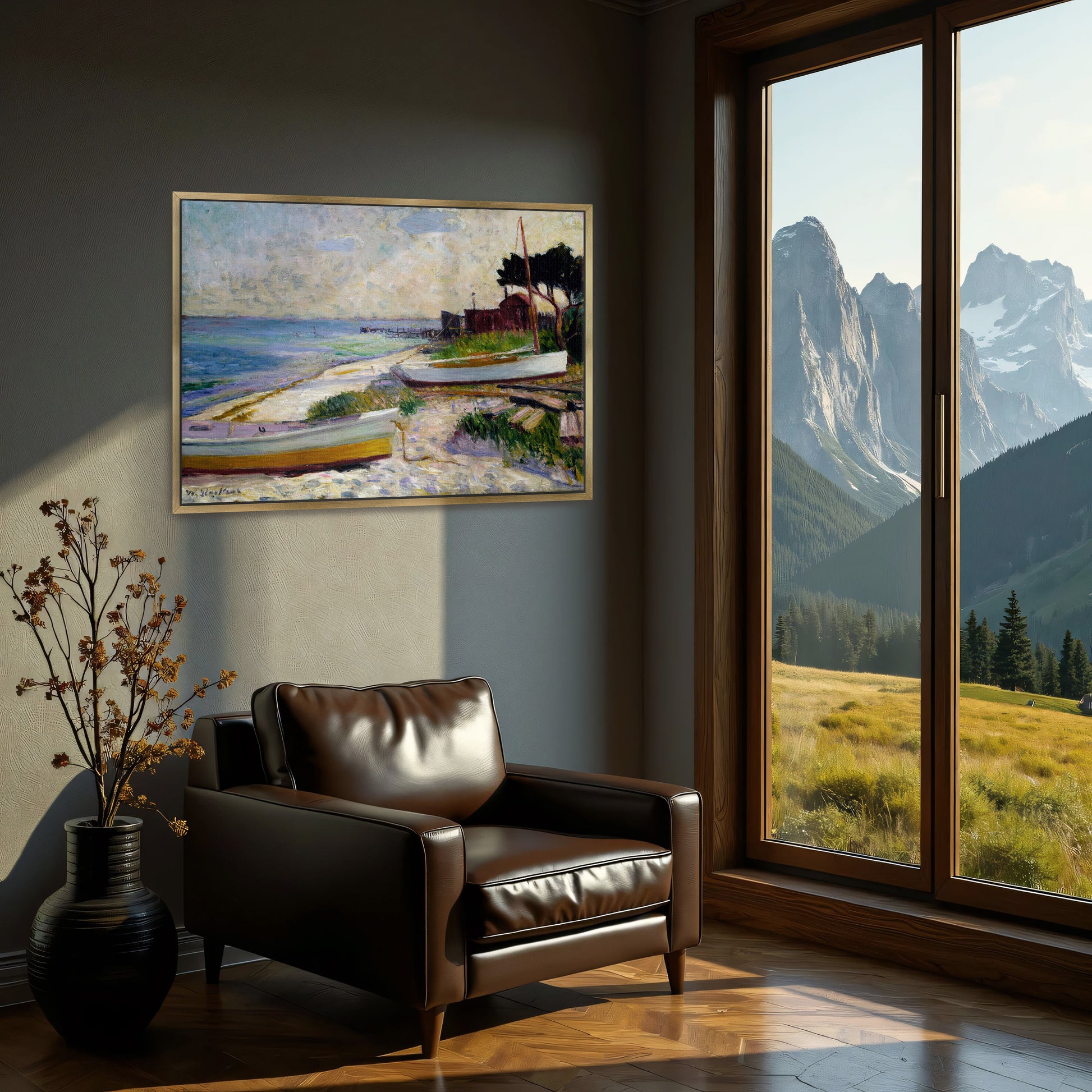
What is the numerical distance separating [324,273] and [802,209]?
158cm

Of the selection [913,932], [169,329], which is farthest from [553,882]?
[169,329]

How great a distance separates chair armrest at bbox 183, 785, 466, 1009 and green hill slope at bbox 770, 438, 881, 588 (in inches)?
70.1

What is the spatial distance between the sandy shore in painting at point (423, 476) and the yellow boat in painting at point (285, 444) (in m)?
0.02

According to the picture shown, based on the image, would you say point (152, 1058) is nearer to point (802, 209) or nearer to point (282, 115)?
point (282, 115)

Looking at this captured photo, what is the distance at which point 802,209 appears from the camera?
422cm

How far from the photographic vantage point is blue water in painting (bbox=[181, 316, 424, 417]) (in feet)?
12.1

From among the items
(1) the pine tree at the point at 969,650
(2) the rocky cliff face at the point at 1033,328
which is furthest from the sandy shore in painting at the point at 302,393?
(1) the pine tree at the point at 969,650

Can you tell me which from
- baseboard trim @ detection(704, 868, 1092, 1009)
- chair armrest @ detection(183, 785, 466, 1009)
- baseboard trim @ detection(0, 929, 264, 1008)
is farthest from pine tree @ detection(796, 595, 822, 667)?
baseboard trim @ detection(0, 929, 264, 1008)

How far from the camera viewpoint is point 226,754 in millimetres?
3449

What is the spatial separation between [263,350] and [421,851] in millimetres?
1665

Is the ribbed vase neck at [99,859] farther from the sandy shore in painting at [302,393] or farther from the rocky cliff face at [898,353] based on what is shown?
the rocky cliff face at [898,353]

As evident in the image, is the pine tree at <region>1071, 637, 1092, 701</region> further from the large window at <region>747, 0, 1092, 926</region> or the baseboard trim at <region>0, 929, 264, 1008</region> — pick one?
Result: the baseboard trim at <region>0, 929, 264, 1008</region>

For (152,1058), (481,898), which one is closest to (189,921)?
(152,1058)

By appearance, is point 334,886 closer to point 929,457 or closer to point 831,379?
point 929,457
